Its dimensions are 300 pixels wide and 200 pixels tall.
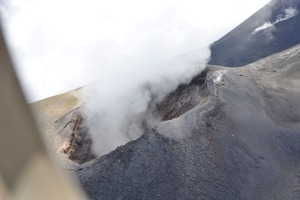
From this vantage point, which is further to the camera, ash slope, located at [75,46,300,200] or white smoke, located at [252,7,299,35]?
white smoke, located at [252,7,299,35]

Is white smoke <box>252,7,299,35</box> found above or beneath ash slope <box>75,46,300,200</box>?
above

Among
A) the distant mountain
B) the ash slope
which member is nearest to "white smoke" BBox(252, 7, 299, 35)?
the distant mountain

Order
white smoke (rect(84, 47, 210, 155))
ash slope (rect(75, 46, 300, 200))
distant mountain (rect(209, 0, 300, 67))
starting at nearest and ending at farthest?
ash slope (rect(75, 46, 300, 200))
white smoke (rect(84, 47, 210, 155))
distant mountain (rect(209, 0, 300, 67))

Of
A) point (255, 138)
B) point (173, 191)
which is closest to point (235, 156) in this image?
point (255, 138)

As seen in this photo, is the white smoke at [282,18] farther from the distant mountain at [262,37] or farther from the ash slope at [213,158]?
the ash slope at [213,158]

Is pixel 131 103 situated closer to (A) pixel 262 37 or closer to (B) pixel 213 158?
(B) pixel 213 158

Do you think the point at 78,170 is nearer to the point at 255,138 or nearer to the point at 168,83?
the point at 255,138

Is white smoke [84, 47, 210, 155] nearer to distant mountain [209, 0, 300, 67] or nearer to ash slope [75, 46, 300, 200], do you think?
ash slope [75, 46, 300, 200]

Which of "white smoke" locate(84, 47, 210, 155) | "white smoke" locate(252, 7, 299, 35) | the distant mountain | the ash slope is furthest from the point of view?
"white smoke" locate(252, 7, 299, 35)
